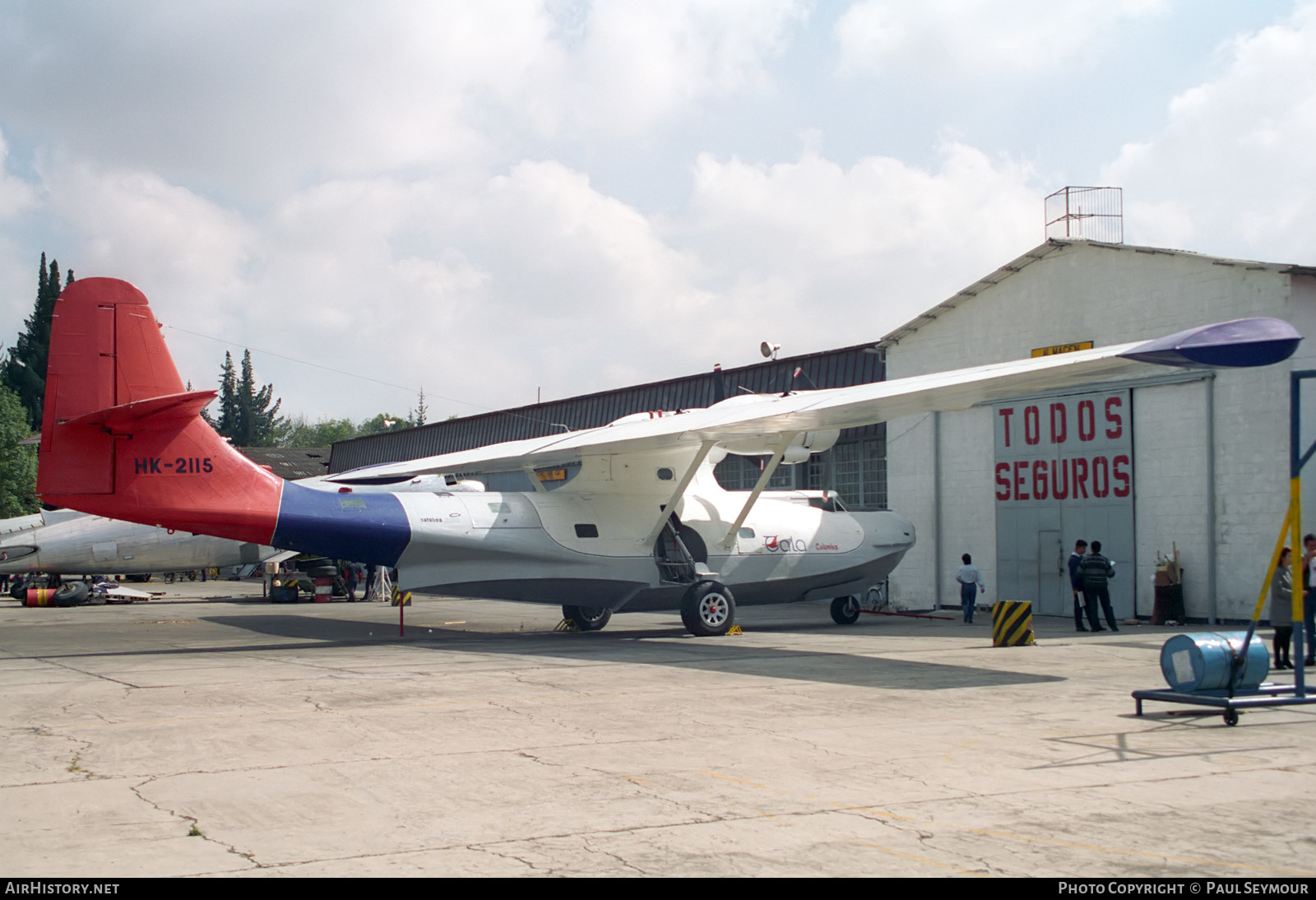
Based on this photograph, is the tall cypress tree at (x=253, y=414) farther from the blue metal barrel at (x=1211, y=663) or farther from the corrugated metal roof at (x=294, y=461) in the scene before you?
the blue metal barrel at (x=1211, y=663)

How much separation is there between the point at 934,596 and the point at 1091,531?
4341mm

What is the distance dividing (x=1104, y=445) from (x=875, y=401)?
10658 millimetres

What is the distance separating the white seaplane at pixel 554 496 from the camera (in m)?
15.5

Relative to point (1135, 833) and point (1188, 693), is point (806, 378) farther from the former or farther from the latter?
point (1135, 833)

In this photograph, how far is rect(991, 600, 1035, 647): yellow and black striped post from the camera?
1712 cm

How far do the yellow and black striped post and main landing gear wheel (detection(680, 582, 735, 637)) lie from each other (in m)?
4.39

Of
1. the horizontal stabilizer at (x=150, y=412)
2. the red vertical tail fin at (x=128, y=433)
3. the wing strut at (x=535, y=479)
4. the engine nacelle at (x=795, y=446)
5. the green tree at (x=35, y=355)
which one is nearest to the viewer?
the horizontal stabilizer at (x=150, y=412)

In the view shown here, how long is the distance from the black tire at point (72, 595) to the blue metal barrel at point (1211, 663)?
3104 centimetres

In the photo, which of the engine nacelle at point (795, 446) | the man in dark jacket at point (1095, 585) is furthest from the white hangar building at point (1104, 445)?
the engine nacelle at point (795, 446)

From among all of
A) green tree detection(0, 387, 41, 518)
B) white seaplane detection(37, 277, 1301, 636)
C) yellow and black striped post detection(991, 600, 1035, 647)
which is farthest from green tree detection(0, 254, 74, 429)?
yellow and black striped post detection(991, 600, 1035, 647)

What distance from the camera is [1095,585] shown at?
20312mm

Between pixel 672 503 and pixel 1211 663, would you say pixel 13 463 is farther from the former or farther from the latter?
pixel 1211 663

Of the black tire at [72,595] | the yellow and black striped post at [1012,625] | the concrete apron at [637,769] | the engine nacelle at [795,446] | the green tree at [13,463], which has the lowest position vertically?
the black tire at [72,595]

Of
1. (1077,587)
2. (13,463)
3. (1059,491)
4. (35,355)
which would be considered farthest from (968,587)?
(35,355)
